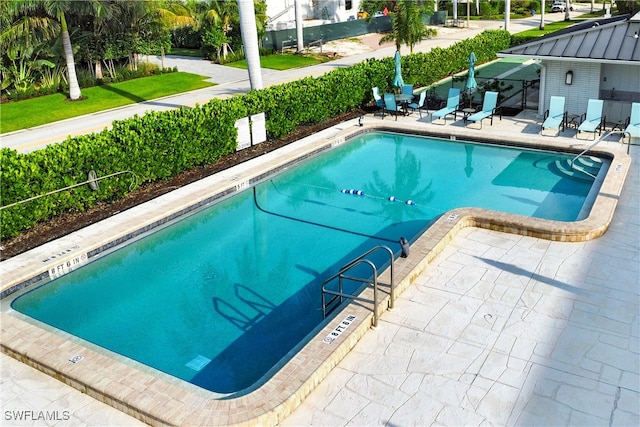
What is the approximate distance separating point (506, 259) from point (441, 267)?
1.35 metres

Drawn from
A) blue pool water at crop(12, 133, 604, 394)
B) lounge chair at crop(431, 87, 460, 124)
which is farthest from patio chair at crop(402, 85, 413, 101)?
blue pool water at crop(12, 133, 604, 394)

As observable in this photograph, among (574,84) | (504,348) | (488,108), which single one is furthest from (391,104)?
(504,348)

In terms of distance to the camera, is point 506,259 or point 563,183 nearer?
point 506,259

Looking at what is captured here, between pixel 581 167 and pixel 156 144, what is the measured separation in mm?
12303

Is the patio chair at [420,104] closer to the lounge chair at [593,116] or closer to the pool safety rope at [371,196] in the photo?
the lounge chair at [593,116]

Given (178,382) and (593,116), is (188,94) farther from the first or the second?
(178,382)

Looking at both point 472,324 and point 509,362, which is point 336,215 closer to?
point 472,324

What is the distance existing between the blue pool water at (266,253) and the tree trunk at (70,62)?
1589 cm

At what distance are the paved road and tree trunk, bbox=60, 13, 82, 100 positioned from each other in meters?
2.93

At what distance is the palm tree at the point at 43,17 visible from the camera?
2745 centimetres

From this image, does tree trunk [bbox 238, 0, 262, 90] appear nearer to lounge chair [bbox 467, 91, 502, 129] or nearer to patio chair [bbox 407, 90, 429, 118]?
patio chair [bbox 407, 90, 429, 118]

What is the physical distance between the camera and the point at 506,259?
12.1 metres

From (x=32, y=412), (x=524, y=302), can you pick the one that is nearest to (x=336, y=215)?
(x=524, y=302)

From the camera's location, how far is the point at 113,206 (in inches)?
630
